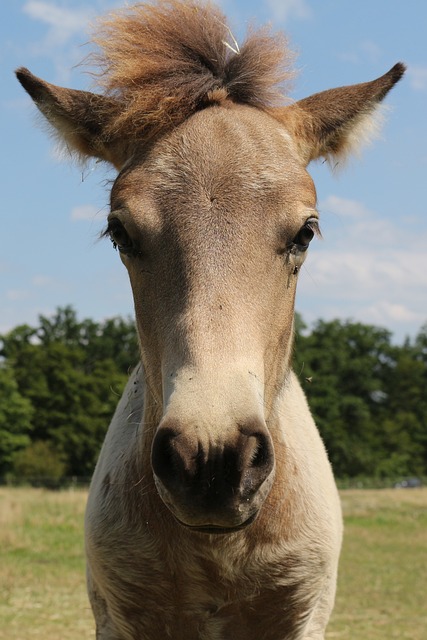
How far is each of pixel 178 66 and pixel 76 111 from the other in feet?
1.90

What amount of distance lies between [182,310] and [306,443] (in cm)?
165

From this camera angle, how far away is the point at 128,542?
3719mm

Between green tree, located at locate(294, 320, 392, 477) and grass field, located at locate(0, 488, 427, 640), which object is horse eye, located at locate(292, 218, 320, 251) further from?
green tree, located at locate(294, 320, 392, 477)

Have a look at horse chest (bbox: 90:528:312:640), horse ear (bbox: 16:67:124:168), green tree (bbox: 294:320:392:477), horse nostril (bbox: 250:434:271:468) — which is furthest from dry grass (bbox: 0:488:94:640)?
green tree (bbox: 294:320:392:477)

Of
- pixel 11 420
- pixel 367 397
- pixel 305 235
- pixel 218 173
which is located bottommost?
pixel 305 235

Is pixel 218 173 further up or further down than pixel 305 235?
further up

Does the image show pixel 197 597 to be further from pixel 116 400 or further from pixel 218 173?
pixel 116 400

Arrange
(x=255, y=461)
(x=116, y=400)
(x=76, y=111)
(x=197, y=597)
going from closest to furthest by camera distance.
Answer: (x=255, y=461) → (x=197, y=597) → (x=76, y=111) → (x=116, y=400)

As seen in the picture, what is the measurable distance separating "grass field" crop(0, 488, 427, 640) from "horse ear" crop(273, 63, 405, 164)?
7030mm

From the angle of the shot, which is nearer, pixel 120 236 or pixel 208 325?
pixel 208 325

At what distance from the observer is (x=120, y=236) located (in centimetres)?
345

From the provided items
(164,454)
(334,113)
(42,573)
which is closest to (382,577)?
(42,573)

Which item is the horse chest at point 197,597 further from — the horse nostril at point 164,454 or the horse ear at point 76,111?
the horse ear at point 76,111

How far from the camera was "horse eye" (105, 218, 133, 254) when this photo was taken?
342cm
